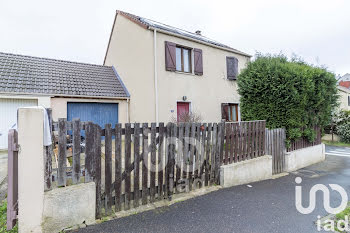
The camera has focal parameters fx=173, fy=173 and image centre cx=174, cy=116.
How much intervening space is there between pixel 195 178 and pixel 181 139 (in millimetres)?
1054

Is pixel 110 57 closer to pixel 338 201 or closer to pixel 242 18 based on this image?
pixel 242 18

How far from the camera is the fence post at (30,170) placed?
7.72ft

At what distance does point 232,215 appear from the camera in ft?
10.2

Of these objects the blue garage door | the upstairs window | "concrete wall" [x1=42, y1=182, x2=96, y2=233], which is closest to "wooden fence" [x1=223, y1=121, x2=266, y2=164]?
"concrete wall" [x1=42, y1=182, x2=96, y2=233]

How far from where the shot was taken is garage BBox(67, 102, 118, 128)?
8703 mm

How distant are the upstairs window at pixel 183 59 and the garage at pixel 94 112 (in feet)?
13.8

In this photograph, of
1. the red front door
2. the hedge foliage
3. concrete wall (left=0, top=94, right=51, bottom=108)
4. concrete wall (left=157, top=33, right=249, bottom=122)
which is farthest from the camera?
the red front door

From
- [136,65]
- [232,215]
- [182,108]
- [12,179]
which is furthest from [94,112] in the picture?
[232,215]

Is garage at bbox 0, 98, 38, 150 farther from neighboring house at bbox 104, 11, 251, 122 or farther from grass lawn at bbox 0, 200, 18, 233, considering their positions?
grass lawn at bbox 0, 200, 18, 233

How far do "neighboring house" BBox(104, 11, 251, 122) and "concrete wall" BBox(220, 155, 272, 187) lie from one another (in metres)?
4.74

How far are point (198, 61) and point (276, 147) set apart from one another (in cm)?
614

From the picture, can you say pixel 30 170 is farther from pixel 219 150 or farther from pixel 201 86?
pixel 201 86

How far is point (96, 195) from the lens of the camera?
9.36 ft

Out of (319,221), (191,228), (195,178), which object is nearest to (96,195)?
(191,228)
